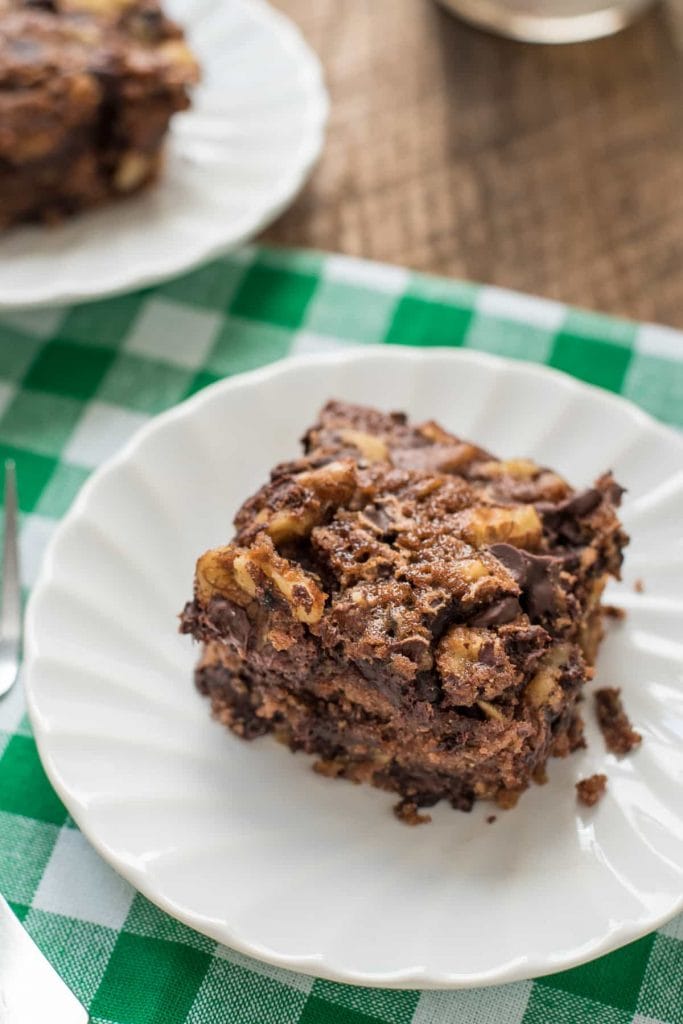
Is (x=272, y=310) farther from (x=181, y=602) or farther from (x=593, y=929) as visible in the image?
(x=593, y=929)

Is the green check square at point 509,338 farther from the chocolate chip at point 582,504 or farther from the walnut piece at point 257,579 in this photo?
the walnut piece at point 257,579

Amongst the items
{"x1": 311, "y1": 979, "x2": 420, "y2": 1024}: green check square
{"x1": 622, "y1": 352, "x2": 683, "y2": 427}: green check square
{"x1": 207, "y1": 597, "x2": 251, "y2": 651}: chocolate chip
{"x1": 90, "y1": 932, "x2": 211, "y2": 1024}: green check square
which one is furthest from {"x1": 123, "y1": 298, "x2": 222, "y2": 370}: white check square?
{"x1": 311, "y1": 979, "x2": 420, "y2": 1024}: green check square

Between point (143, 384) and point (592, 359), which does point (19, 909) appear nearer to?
point (143, 384)

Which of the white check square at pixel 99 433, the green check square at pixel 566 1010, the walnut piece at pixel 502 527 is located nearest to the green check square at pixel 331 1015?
the green check square at pixel 566 1010

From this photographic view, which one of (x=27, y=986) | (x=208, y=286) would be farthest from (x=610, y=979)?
(x=208, y=286)

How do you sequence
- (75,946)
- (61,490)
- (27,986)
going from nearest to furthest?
(27,986) < (75,946) < (61,490)
